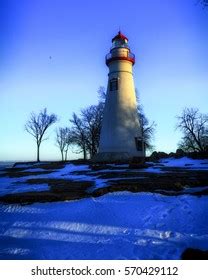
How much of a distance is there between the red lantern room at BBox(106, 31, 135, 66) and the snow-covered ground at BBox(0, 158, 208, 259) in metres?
22.8

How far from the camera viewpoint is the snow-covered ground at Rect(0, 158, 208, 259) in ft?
19.8

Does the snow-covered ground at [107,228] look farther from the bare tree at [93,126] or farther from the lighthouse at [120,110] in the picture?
the bare tree at [93,126]

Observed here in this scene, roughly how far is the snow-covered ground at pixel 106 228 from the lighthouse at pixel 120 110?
64.2ft

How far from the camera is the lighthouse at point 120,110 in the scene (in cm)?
2906

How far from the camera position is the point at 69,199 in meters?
9.61

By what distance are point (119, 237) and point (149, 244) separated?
742 millimetres

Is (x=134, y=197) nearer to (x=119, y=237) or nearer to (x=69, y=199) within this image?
(x=69, y=199)

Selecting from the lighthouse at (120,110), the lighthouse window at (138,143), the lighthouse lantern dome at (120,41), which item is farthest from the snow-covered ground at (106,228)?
the lighthouse lantern dome at (120,41)

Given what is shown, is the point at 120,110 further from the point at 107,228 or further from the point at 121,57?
the point at 107,228

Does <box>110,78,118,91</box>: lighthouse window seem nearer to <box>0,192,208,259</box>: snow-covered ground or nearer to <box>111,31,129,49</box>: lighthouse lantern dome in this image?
<box>111,31,129,49</box>: lighthouse lantern dome

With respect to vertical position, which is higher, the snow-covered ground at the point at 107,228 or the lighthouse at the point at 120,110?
the lighthouse at the point at 120,110

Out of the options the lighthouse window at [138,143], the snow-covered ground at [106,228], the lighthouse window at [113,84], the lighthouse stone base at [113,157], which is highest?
the lighthouse window at [113,84]

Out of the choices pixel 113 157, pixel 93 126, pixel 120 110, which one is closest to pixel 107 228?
pixel 113 157
